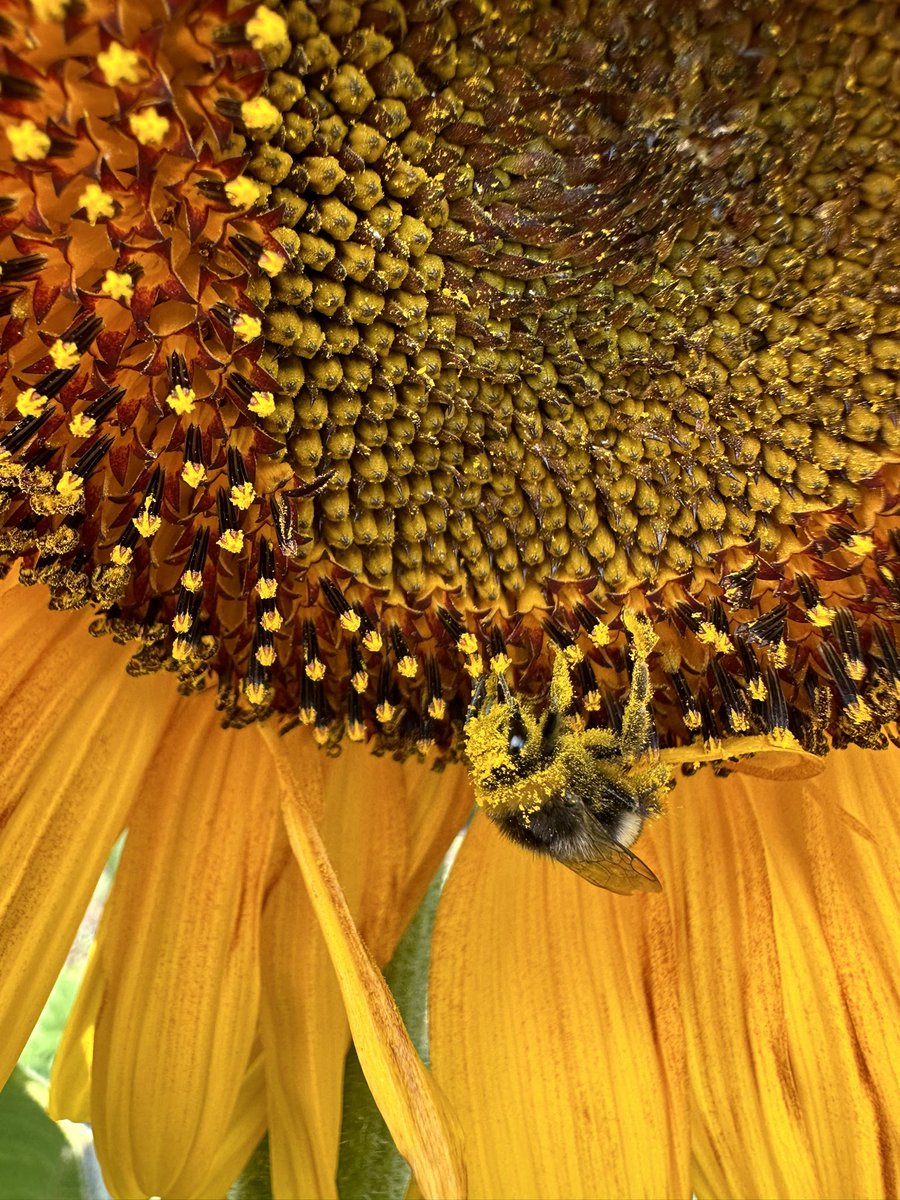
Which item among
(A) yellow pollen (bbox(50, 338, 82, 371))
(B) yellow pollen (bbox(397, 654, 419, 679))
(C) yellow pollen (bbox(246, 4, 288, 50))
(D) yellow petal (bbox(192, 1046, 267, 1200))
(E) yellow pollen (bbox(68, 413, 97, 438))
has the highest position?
(C) yellow pollen (bbox(246, 4, 288, 50))

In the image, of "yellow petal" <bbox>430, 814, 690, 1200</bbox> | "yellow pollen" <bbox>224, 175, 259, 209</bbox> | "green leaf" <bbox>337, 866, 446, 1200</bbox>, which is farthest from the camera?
"yellow petal" <bbox>430, 814, 690, 1200</bbox>

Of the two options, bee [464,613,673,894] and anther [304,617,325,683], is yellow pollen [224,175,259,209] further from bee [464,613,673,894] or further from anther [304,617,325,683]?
bee [464,613,673,894]

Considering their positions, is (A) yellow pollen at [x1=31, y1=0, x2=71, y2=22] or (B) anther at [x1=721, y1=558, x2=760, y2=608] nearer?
(A) yellow pollen at [x1=31, y1=0, x2=71, y2=22]

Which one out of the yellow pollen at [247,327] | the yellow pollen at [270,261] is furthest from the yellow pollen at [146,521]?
the yellow pollen at [270,261]

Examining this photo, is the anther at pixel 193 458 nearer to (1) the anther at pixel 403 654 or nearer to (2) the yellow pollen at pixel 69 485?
(2) the yellow pollen at pixel 69 485

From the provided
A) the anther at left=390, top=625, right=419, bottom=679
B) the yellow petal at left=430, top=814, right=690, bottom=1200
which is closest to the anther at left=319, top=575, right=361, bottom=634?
the anther at left=390, top=625, right=419, bottom=679

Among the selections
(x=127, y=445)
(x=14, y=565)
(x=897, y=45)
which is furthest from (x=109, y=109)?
(x=897, y=45)
